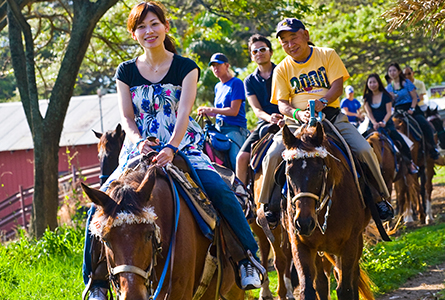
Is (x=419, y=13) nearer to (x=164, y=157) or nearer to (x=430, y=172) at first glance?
(x=164, y=157)

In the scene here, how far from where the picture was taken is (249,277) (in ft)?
13.3

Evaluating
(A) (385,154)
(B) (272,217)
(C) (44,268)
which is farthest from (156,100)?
(A) (385,154)

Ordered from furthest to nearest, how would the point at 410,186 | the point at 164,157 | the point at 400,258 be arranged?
the point at 410,186
the point at 400,258
the point at 164,157

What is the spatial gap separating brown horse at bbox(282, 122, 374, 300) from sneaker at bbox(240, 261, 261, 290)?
724 mm

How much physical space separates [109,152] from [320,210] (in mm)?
3411

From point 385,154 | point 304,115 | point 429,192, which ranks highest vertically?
point 304,115

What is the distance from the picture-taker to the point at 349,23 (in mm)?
18844

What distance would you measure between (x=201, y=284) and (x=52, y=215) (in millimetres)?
6588

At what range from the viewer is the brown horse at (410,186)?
11.8m

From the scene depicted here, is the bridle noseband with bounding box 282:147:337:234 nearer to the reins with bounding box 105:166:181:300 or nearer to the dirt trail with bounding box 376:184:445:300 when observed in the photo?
the reins with bounding box 105:166:181:300

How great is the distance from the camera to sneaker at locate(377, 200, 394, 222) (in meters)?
5.66

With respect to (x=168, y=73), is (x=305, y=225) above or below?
below

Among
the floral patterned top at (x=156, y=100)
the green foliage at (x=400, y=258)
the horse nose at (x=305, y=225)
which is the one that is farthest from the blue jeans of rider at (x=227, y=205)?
the green foliage at (x=400, y=258)

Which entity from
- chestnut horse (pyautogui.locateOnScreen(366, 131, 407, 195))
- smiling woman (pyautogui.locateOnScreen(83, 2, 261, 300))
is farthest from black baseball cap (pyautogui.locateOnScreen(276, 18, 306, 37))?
chestnut horse (pyautogui.locateOnScreen(366, 131, 407, 195))
